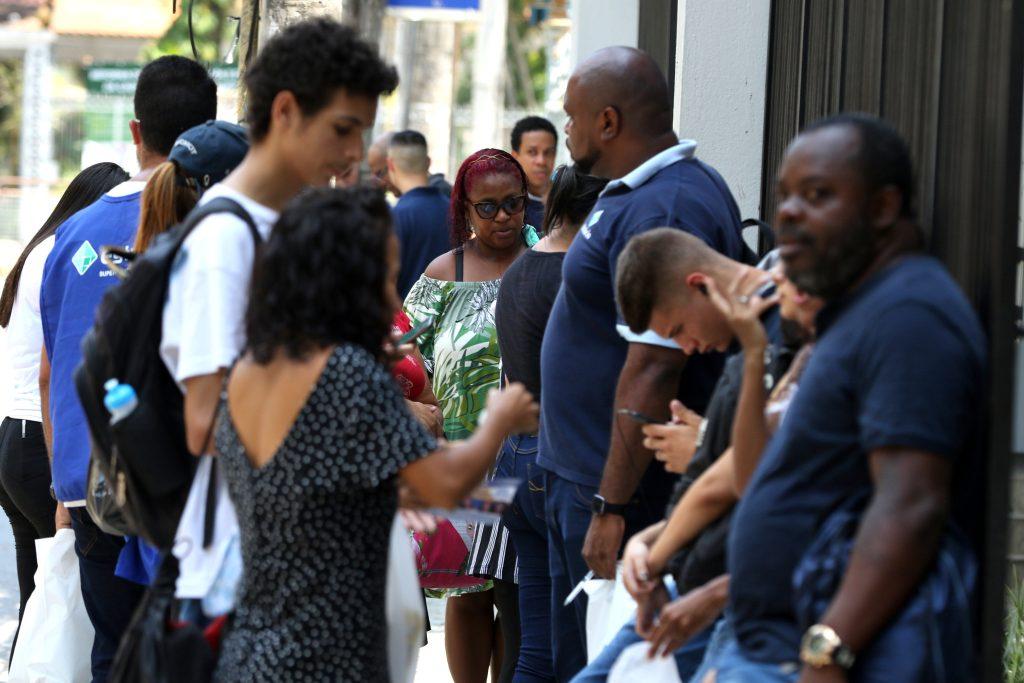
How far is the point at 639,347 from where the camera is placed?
405 cm

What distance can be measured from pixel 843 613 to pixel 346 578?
3.17ft

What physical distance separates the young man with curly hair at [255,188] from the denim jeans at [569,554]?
153 centimetres

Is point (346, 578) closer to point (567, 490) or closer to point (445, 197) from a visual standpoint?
point (567, 490)

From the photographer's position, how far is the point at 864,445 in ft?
8.27

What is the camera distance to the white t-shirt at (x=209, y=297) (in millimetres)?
3023

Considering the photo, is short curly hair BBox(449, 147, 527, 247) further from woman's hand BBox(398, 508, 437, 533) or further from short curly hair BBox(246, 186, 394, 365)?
short curly hair BBox(246, 186, 394, 365)

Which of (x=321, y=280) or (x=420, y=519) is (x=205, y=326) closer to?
(x=321, y=280)

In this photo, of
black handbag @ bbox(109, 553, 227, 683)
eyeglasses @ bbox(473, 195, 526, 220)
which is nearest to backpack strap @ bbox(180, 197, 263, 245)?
black handbag @ bbox(109, 553, 227, 683)

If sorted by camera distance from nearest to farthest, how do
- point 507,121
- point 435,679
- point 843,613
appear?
point 843,613
point 435,679
point 507,121

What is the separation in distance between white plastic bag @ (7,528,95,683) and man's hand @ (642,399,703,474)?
233cm

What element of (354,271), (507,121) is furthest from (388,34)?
(354,271)

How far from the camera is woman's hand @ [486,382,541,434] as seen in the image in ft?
9.92

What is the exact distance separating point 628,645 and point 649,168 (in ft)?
4.71

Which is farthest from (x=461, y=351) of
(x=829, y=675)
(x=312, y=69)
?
(x=829, y=675)
